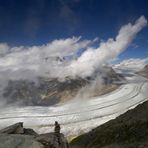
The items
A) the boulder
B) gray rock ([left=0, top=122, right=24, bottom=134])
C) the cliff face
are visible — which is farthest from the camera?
the cliff face

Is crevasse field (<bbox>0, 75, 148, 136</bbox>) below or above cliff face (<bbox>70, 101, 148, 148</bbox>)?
above

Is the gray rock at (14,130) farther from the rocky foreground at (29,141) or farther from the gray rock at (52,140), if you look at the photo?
the gray rock at (52,140)

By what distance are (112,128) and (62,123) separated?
7378cm

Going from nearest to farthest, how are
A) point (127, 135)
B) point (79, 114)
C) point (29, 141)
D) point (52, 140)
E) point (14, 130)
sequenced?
point (29, 141), point (52, 140), point (14, 130), point (127, 135), point (79, 114)

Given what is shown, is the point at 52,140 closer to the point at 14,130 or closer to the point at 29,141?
the point at 29,141

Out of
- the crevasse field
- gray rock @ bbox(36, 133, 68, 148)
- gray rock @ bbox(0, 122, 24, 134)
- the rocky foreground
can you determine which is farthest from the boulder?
the crevasse field

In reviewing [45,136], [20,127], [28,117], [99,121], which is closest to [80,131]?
[99,121]

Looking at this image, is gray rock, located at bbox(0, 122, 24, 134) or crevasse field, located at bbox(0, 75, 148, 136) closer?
gray rock, located at bbox(0, 122, 24, 134)

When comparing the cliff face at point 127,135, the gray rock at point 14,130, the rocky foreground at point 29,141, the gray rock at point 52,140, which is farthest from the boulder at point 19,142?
the cliff face at point 127,135

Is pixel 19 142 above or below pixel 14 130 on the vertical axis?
below

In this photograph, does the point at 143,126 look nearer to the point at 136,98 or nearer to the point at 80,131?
the point at 80,131

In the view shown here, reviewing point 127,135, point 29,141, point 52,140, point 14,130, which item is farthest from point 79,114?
point 29,141

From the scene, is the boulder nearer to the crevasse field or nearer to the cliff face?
the cliff face

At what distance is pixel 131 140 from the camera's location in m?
39.3
